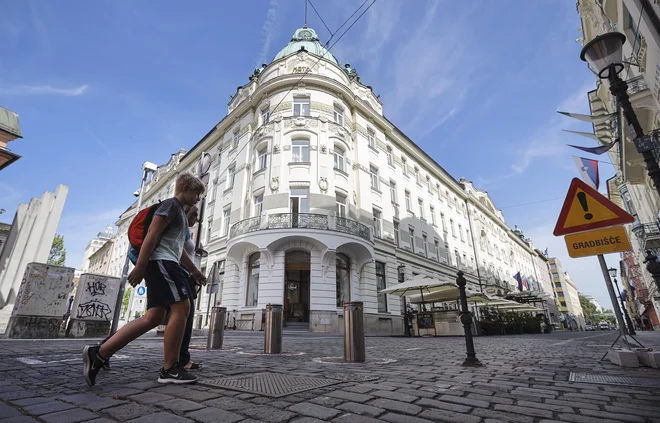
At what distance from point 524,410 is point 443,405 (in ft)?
1.53

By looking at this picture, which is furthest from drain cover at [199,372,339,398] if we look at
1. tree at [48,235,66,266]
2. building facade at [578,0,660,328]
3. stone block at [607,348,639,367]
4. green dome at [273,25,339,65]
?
tree at [48,235,66,266]

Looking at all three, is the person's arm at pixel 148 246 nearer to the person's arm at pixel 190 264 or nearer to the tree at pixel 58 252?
the person's arm at pixel 190 264

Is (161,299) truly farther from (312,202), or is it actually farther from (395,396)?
(312,202)

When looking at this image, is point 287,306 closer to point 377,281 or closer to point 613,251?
point 377,281

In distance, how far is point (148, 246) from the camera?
251 centimetres

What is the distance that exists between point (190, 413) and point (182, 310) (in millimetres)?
1100

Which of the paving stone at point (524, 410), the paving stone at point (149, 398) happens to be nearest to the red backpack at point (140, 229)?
the paving stone at point (149, 398)

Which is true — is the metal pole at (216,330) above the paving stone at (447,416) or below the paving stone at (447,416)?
above

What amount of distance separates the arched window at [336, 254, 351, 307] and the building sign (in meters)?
14.7

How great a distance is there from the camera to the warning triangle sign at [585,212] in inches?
152

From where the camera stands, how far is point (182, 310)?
2.65 metres

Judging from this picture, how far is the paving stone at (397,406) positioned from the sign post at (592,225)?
355cm

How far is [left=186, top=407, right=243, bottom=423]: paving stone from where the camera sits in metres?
1.58

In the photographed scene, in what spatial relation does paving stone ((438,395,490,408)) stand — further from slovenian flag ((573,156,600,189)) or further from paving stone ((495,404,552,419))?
slovenian flag ((573,156,600,189))
